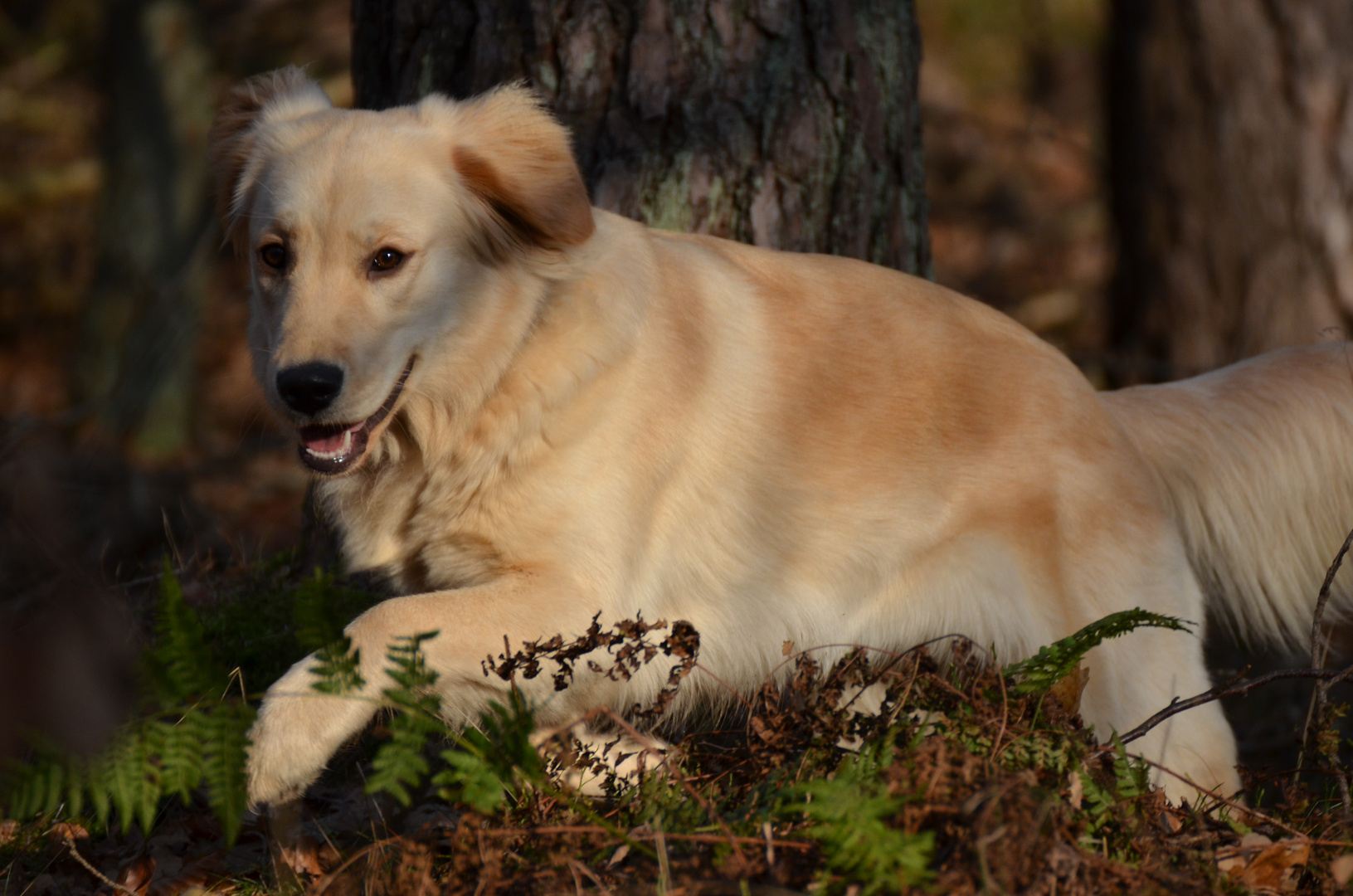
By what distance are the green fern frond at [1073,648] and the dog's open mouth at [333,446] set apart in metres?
1.66

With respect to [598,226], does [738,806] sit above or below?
below

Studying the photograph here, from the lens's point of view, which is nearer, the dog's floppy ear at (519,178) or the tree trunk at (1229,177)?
the dog's floppy ear at (519,178)

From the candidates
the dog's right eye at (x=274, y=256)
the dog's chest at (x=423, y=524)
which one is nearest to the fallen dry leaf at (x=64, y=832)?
the dog's chest at (x=423, y=524)

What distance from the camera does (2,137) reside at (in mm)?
11875

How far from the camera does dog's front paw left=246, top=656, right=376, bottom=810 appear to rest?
2576mm

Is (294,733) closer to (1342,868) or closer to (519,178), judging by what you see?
(519,178)

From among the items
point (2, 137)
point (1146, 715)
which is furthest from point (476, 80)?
point (2, 137)

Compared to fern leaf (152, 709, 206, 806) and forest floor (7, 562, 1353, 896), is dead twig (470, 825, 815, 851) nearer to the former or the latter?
forest floor (7, 562, 1353, 896)

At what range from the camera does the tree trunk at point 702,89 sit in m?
3.90

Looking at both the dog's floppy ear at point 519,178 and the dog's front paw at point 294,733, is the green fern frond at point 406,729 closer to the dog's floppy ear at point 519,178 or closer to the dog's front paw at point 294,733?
the dog's front paw at point 294,733

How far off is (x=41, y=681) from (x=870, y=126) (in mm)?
3147

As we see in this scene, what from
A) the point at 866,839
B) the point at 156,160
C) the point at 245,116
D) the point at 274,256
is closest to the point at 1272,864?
the point at 866,839

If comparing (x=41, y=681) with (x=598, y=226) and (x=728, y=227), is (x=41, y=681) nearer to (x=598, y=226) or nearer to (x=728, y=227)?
(x=598, y=226)

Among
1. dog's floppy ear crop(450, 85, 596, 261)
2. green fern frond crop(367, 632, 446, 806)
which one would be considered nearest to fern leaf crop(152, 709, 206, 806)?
green fern frond crop(367, 632, 446, 806)
